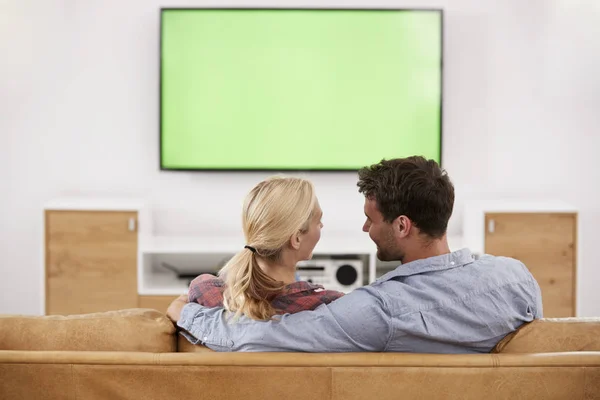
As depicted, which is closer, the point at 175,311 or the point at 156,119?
the point at 175,311

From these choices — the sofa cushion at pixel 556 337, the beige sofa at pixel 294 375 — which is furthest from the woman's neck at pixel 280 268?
the sofa cushion at pixel 556 337

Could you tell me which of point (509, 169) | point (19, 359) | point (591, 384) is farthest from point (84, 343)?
point (509, 169)

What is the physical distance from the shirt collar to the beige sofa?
0.27 metres

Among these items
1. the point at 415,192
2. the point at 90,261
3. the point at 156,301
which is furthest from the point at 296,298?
the point at 90,261

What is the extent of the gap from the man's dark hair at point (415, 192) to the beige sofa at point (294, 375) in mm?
411

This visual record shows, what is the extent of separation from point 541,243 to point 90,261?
8.37ft

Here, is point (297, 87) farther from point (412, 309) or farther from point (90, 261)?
point (412, 309)

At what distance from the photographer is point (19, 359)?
157cm

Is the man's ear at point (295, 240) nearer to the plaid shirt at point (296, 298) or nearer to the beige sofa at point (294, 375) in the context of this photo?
the plaid shirt at point (296, 298)

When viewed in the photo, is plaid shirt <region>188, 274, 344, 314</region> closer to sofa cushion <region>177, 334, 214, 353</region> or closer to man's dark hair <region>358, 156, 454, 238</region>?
sofa cushion <region>177, 334, 214, 353</region>

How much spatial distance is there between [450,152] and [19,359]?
3774 millimetres

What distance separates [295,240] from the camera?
1910 millimetres

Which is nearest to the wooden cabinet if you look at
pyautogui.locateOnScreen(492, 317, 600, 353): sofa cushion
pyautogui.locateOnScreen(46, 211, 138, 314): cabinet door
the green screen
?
pyautogui.locateOnScreen(46, 211, 138, 314): cabinet door

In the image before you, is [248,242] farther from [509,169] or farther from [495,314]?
[509,169]
